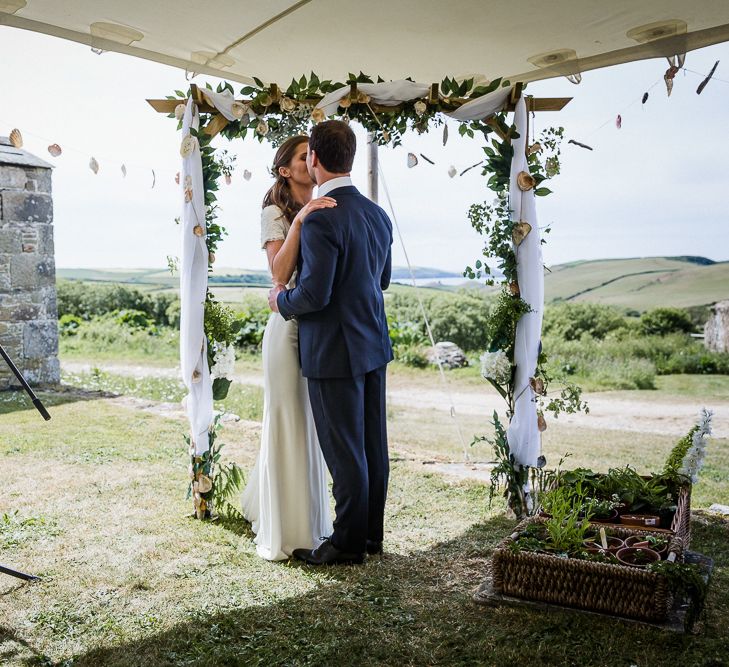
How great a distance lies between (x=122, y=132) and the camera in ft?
46.0

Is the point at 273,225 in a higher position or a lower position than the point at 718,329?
higher

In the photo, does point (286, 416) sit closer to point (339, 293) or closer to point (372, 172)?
point (339, 293)

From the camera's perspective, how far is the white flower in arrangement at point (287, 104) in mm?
3578

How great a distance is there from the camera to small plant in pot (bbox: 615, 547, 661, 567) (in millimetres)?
2670

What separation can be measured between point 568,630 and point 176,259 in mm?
2489

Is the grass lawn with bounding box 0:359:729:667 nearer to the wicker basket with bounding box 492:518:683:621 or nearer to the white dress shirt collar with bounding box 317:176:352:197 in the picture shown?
the wicker basket with bounding box 492:518:683:621

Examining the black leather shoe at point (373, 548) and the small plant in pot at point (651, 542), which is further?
the black leather shoe at point (373, 548)

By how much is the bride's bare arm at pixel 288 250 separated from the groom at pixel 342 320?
0.13 feet

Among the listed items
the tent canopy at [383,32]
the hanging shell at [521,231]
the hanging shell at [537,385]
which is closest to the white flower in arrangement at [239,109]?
the tent canopy at [383,32]

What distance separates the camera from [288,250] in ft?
10.2

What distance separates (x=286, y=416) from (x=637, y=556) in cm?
149

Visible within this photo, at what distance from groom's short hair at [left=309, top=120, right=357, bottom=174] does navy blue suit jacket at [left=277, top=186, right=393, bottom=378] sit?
0.31 feet

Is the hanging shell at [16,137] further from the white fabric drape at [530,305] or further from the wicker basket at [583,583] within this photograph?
the wicker basket at [583,583]

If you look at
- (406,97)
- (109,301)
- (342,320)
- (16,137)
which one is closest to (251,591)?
(342,320)
